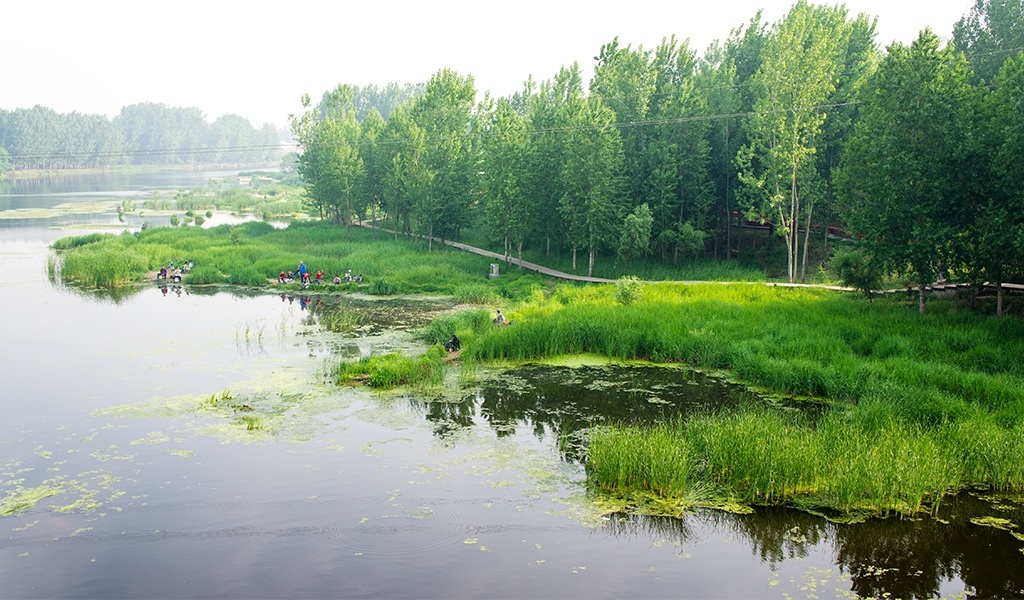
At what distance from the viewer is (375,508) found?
13.9 meters

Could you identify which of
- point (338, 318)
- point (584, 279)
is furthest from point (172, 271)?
point (584, 279)

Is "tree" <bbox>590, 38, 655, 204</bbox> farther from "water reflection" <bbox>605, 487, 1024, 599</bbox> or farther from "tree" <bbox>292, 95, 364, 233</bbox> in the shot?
"water reflection" <bbox>605, 487, 1024, 599</bbox>

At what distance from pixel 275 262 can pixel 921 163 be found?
33.1 meters

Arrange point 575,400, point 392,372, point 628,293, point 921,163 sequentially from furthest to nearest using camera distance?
point 628,293, point 921,163, point 392,372, point 575,400

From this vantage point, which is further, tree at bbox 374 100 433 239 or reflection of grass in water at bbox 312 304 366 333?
tree at bbox 374 100 433 239

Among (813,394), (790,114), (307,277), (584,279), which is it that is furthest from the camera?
(307,277)

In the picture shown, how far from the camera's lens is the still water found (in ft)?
37.9

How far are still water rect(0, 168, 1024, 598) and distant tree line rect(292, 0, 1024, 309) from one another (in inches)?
414

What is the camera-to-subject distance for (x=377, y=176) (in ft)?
195

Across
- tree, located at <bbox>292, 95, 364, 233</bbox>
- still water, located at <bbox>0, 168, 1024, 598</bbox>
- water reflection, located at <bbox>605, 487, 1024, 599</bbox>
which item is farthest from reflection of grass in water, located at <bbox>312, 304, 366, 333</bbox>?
tree, located at <bbox>292, 95, 364, 233</bbox>

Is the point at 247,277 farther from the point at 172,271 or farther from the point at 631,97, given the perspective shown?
the point at 631,97

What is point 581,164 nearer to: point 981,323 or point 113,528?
Answer: point 981,323

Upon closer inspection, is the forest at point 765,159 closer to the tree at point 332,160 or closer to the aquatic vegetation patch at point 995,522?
the tree at point 332,160

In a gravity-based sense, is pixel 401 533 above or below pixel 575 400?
below
